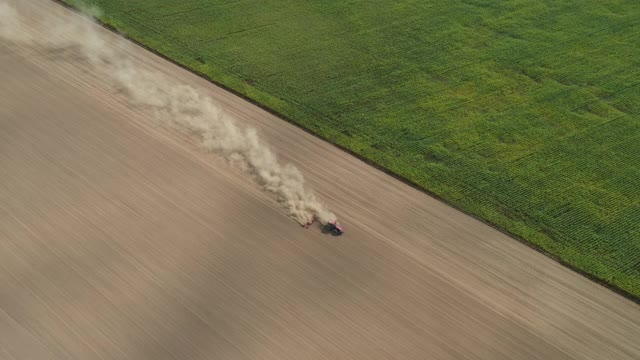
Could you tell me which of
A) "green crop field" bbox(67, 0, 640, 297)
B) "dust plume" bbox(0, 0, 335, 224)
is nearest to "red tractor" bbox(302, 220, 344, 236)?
"dust plume" bbox(0, 0, 335, 224)

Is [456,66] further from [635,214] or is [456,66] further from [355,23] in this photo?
[635,214]

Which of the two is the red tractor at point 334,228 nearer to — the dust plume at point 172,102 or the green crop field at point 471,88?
the dust plume at point 172,102

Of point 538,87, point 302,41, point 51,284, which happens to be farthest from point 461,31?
point 51,284

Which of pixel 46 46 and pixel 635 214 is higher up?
pixel 46 46

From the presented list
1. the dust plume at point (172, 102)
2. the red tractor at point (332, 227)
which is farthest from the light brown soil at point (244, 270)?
the dust plume at point (172, 102)

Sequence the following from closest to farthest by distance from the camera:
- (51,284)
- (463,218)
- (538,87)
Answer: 1. (51,284)
2. (463,218)
3. (538,87)

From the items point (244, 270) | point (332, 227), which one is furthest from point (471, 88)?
point (244, 270)
